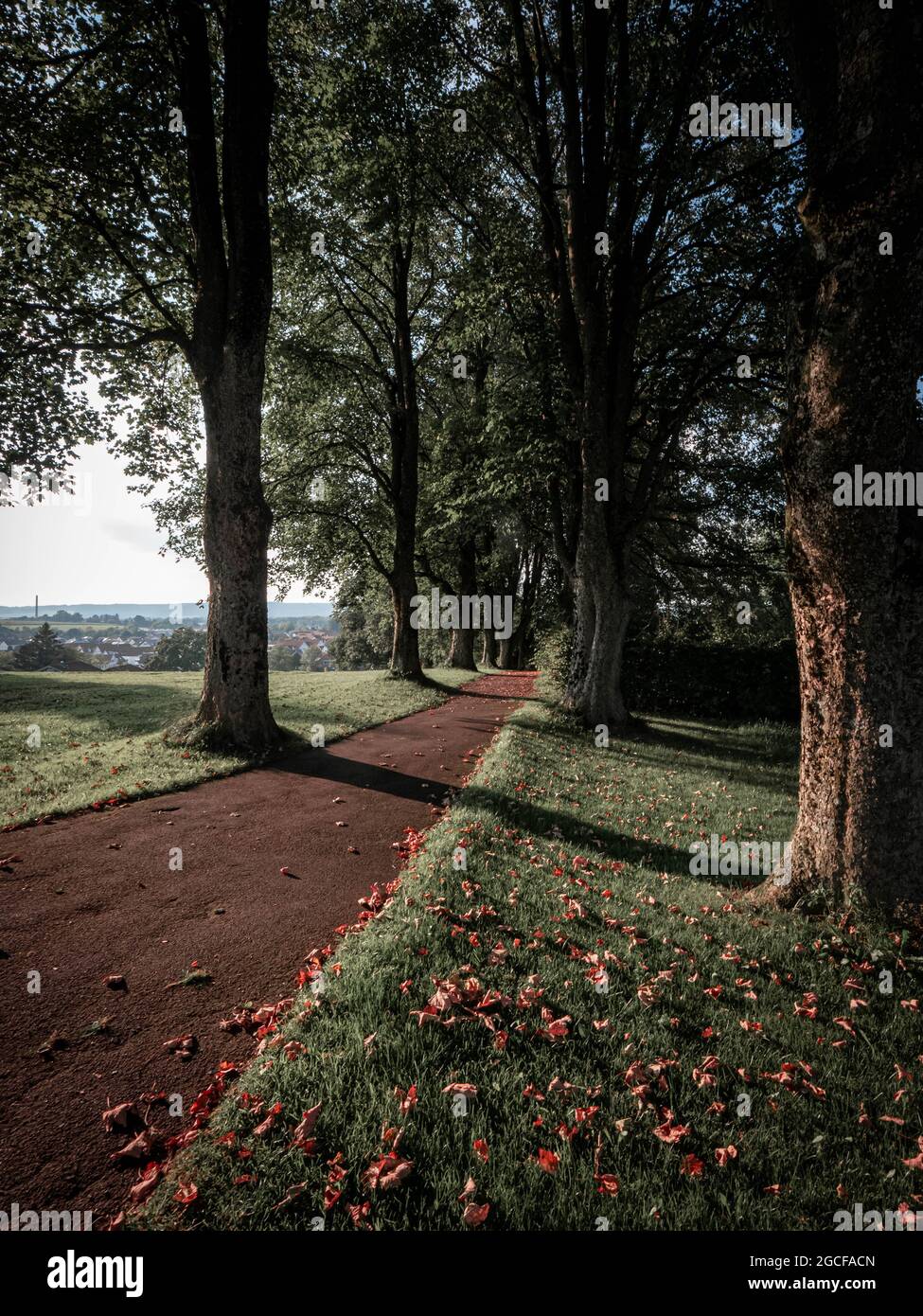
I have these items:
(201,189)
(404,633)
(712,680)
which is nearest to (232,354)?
(201,189)

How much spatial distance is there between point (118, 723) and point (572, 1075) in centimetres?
1180

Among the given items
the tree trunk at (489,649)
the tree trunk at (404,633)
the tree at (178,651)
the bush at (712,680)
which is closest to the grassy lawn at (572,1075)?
the bush at (712,680)

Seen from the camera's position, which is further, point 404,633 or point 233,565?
point 404,633

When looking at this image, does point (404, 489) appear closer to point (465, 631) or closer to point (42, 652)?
point (465, 631)

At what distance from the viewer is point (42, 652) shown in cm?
6081

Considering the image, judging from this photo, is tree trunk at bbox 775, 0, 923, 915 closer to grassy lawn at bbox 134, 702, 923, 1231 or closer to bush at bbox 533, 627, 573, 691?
grassy lawn at bbox 134, 702, 923, 1231

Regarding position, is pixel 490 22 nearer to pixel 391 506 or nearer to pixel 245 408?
pixel 245 408

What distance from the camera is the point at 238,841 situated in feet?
19.3

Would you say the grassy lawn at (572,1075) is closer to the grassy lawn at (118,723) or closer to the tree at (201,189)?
the grassy lawn at (118,723)

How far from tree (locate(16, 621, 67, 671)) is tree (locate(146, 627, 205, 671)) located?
63.5 ft

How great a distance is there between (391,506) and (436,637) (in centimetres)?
2379

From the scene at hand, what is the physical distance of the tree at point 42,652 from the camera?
58969 mm

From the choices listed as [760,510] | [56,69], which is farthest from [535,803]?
[56,69]

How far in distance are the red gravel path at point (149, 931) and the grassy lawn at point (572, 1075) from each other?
1.46ft
